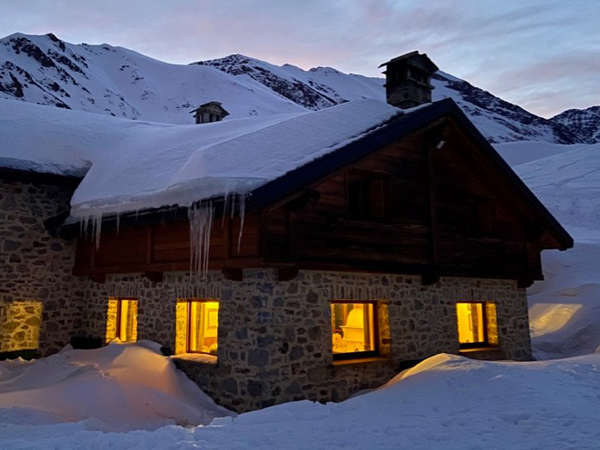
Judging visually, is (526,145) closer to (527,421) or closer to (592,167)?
(592,167)

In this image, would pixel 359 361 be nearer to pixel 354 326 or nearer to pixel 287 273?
pixel 354 326

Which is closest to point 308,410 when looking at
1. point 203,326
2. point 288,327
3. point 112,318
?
point 288,327

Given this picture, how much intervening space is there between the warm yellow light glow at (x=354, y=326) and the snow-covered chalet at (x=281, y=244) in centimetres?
3

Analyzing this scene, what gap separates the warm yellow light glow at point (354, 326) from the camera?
859 cm

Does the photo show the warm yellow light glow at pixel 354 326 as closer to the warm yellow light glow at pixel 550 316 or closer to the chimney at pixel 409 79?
the chimney at pixel 409 79

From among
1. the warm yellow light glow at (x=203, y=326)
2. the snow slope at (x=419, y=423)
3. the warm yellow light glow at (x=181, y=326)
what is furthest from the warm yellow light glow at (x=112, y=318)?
the snow slope at (x=419, y=423)

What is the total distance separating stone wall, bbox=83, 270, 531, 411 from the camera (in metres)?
7.16

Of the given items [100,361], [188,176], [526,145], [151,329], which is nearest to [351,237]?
[188,176]

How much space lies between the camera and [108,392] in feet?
22.9

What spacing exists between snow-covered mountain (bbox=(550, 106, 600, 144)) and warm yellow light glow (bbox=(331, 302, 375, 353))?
451 feet

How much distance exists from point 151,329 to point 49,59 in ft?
225

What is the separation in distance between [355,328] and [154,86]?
73.2 m

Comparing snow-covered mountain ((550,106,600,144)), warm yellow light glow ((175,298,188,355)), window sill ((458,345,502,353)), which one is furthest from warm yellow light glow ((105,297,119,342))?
snow-covered mountain ((550,106,600,144))

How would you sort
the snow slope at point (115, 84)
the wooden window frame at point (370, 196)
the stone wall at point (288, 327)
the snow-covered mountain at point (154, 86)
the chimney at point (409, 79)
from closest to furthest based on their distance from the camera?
the stone wall at point (288, 327) → the wooden window frame at point (370, 196) → the chimney at point (409, 79) → the snow slope at point (115, 84) → the snow-covered mountain at point (154, 86)
